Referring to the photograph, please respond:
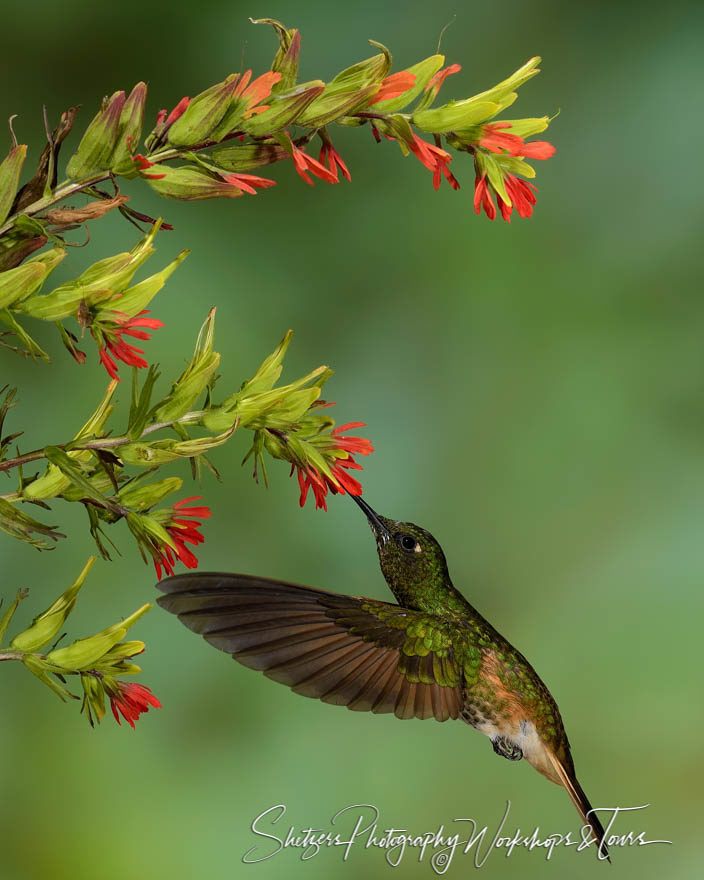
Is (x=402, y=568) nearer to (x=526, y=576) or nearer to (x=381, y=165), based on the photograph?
(x=526, y=576)

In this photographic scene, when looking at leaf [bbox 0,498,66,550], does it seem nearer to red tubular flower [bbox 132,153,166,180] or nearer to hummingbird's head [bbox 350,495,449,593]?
red tubular flower [bbox 132,153,166,180]

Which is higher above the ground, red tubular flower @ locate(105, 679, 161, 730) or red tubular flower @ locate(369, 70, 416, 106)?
red tubular flower @ locate(369, 70, 416, 106)

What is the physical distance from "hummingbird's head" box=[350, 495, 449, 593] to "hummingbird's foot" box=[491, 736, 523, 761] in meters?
0.14

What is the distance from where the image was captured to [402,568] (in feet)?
2.60

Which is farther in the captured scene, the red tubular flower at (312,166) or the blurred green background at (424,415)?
the blurred green background at (424,415)

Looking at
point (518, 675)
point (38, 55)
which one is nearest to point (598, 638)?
point (518, 675)

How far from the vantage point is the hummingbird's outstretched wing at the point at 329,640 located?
2.08ft

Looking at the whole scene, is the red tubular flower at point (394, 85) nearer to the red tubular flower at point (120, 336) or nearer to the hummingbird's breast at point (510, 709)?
the red tubular flower at point (120, 336)

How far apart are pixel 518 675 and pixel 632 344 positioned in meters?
0.53

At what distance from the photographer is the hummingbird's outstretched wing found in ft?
2.08

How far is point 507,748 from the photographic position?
2.65 ft

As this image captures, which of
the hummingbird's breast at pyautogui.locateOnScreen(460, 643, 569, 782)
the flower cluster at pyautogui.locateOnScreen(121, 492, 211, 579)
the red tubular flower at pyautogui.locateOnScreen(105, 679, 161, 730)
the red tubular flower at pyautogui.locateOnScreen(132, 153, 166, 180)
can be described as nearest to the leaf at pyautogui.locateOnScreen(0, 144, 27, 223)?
the red tubular flower at pyautogui.locateOnScreen(132, 153, 166, 180)
